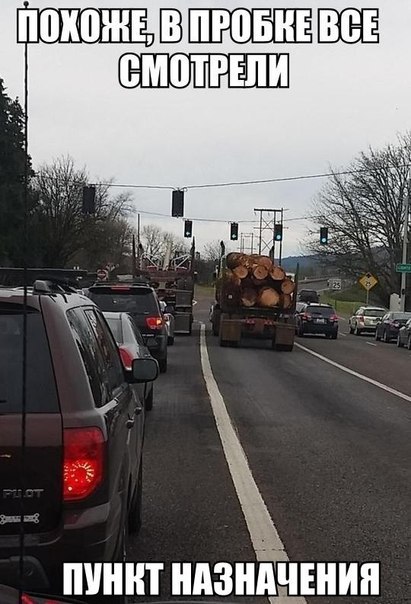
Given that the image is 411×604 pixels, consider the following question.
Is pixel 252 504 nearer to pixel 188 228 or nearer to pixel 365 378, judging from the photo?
pixel 365 378

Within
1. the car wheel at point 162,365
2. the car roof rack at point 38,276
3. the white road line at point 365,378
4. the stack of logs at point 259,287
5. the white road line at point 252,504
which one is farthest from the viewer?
the stack of logs at point 259,287

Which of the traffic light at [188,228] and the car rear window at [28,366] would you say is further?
the traffic light at [188,228]

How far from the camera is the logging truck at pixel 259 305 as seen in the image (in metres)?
28.5

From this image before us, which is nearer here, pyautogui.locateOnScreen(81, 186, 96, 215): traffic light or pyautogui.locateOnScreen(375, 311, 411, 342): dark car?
pyautogui.locateOnScreen(81, 186, 96, 215): traffic light

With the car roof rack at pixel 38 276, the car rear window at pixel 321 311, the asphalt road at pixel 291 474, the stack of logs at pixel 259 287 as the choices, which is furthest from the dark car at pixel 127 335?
the car rear window at pixel 321 311

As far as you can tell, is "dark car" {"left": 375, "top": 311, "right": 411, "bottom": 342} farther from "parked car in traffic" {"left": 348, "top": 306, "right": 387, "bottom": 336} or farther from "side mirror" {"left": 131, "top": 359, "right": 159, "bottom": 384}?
"side mirror" {"left": 131, "top": 359, "right": 159, "bottom": 384}

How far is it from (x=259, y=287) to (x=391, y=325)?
11.0 m

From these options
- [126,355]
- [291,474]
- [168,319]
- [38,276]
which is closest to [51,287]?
[38,276]

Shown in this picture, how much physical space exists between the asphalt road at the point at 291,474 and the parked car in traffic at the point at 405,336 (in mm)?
15740

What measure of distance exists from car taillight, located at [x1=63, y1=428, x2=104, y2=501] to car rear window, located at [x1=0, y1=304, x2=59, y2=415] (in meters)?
0.16

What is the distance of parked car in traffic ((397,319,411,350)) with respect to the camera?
33.3 meters

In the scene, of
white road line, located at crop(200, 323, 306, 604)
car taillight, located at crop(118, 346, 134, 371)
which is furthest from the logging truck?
car taillight, located at crop(118, 346, 134, 371)

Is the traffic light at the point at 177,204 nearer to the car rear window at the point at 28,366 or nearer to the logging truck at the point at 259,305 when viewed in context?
the logging truck at the point at 259,305

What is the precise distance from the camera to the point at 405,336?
3384 centimetres
